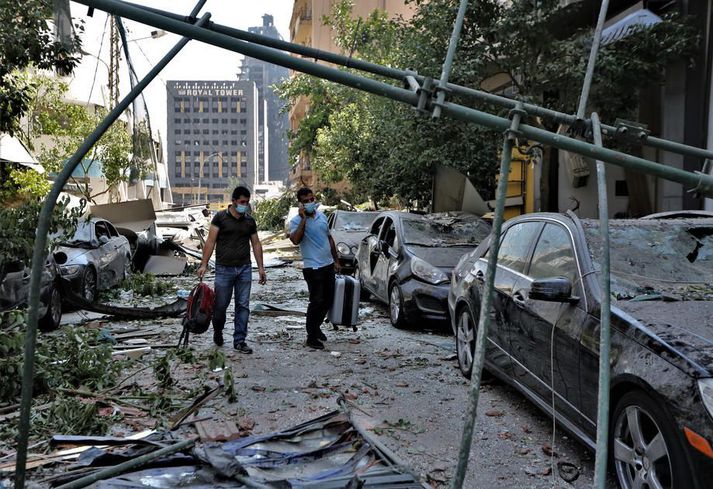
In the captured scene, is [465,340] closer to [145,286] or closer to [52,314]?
[52,314]

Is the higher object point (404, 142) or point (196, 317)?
point (404, 142)

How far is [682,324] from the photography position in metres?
3.43

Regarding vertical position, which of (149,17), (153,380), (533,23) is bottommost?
(153,380)

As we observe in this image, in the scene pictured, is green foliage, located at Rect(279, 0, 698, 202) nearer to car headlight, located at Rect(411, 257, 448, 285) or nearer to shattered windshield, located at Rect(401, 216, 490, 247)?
shattered windshield, located at Rect(401, 216, 490, 247)

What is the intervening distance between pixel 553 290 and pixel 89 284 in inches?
357

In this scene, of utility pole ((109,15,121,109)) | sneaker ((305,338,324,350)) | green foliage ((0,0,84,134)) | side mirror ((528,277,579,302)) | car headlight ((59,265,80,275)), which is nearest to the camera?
side mirror ((528,277,579,302))

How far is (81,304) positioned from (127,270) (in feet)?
16.3

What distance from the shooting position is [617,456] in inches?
136

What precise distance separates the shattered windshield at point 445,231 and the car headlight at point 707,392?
21.4ft

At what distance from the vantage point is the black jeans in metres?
7.55

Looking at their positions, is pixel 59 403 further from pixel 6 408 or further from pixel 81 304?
pixel 81 304

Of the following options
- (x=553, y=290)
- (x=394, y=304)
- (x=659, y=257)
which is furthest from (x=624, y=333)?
(x=394, y=304)

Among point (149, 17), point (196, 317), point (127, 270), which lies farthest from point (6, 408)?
point (127, 270)

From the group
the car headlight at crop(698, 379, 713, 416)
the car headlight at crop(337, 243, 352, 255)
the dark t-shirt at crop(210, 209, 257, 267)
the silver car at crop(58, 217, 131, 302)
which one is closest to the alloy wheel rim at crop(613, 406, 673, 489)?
the car headlight at crop(698, 379, 713, 416)
